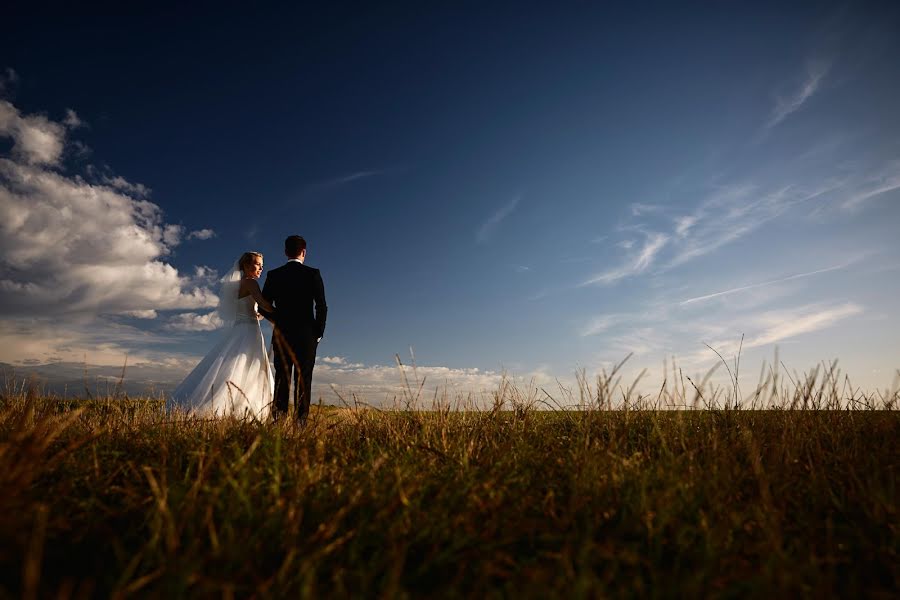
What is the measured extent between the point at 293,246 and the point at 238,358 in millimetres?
2504

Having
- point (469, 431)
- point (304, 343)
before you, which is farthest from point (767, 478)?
point (304, 343)

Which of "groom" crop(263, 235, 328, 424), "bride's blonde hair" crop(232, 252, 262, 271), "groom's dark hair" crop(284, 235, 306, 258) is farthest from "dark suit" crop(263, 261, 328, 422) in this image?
"bride's blonde hair" crop(232, 252, 262, 271)

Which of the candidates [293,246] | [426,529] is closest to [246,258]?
[293,246]

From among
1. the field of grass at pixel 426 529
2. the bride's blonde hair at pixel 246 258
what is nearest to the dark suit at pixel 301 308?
the bride's blonde hair at pixel 246 258

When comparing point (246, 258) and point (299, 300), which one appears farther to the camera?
point (246, 258)

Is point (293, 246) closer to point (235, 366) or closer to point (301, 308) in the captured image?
point (301, 308)

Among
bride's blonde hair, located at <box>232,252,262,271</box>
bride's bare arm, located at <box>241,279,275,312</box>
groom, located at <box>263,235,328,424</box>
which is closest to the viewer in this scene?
groom, located at <box>263,235,328,424</box>

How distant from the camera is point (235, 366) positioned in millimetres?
8812

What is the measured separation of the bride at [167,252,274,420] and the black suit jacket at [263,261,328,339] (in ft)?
2.54

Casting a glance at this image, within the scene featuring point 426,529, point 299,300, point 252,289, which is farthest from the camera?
point 252,289

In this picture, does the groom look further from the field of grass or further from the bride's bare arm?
the field of grass

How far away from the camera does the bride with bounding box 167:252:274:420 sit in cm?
867

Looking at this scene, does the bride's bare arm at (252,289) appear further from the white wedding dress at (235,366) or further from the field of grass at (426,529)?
the field of grass at (426,529)

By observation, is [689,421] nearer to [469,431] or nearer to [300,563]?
[469,431]
